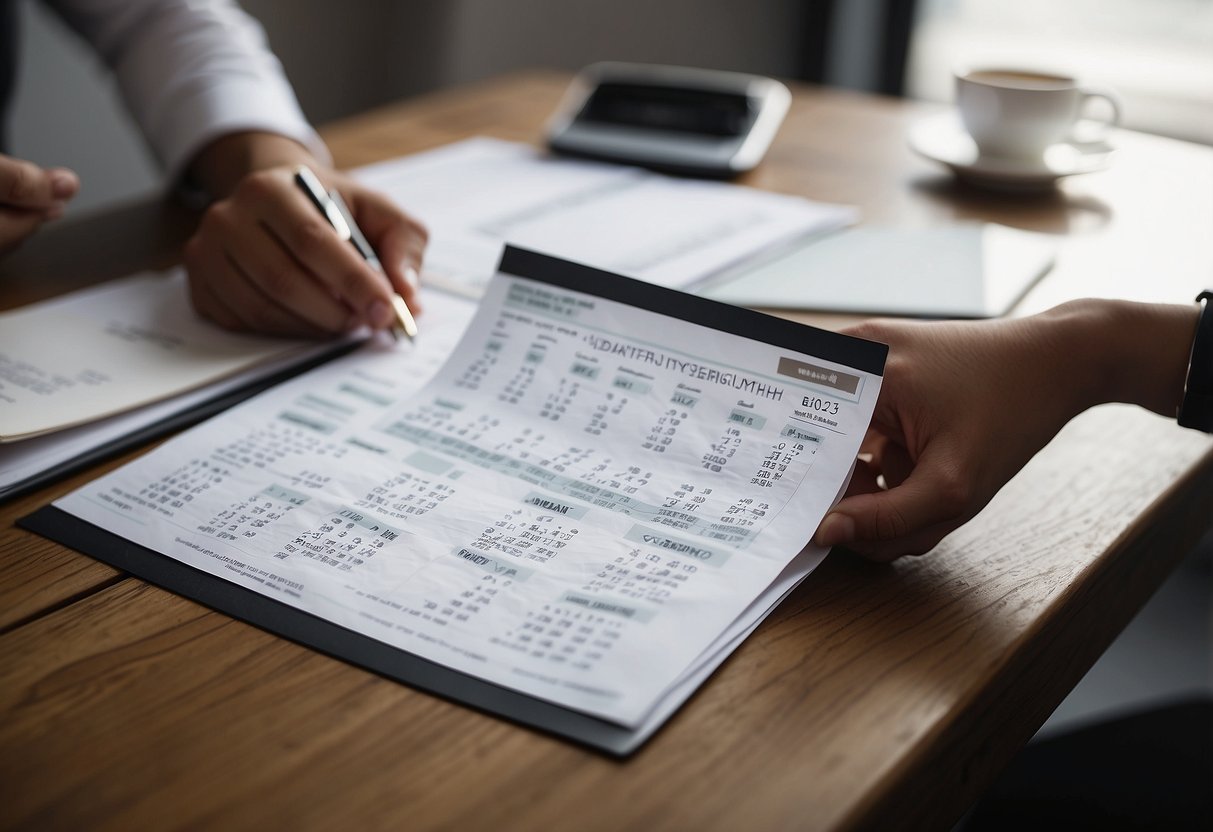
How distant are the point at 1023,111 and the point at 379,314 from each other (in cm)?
66

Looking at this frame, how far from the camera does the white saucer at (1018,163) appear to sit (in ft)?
3.43

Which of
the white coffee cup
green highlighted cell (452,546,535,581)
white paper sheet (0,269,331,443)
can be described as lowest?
green highlighted cell (452,546,535,581)

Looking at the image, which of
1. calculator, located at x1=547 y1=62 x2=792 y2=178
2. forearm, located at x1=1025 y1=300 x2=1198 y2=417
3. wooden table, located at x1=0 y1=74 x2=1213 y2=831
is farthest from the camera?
calculator, located at x1=547 y1=62 x2=792 y2=178

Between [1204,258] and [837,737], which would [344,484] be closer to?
[837,737]

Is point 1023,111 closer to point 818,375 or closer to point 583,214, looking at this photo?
point 583,214

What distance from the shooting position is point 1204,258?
3.00 feet

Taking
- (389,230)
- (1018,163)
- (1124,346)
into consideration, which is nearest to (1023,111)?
(1018,163)

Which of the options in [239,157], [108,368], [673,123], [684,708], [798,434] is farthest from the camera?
[673,123]

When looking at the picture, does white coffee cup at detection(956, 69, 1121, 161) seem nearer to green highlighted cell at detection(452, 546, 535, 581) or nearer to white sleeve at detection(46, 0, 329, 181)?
white sleeve at detection(46, 0, 329, 181)

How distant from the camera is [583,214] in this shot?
0.97 metres

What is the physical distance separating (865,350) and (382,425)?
27 cm

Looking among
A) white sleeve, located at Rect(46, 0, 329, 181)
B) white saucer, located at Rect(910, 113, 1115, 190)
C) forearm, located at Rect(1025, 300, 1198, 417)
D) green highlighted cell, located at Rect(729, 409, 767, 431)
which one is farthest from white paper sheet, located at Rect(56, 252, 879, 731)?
white saucer, located at Rect(910, 113, 1115, 190)

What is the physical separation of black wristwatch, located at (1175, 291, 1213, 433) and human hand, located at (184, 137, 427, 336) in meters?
0.48

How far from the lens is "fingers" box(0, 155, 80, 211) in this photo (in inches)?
30.9
